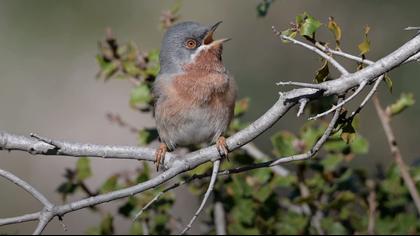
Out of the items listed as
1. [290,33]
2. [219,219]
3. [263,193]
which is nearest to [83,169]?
[219,219]

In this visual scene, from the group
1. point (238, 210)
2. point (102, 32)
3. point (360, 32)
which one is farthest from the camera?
point (102, 32)

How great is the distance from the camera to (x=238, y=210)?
492cm

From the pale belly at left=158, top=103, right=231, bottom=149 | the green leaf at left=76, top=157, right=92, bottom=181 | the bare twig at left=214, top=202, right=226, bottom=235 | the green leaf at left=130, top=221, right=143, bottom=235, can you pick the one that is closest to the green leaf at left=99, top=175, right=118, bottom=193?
the green leaf at left=76, top=157, right=92, bottom=181

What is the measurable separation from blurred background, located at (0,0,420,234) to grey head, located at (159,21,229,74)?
3.01m

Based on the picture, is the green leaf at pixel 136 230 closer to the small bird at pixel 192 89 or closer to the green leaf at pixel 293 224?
the small bird at pixel 192 89

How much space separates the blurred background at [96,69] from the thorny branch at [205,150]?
4.25 metres

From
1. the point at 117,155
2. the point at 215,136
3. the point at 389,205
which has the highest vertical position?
the point at 215,136

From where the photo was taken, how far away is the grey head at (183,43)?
5.10m

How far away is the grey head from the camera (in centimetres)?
510

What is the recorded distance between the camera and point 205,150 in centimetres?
385

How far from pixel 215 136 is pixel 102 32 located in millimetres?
7358

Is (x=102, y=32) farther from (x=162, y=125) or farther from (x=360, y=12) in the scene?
(x=162, y=125)

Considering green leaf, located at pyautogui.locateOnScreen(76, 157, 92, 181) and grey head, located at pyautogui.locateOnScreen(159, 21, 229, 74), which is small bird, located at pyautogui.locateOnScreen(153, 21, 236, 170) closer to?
grey head, located at pyautogui.locateOnScreen(159, 21, 229, 74)

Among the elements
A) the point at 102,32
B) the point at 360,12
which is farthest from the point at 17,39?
the point at 360,12
